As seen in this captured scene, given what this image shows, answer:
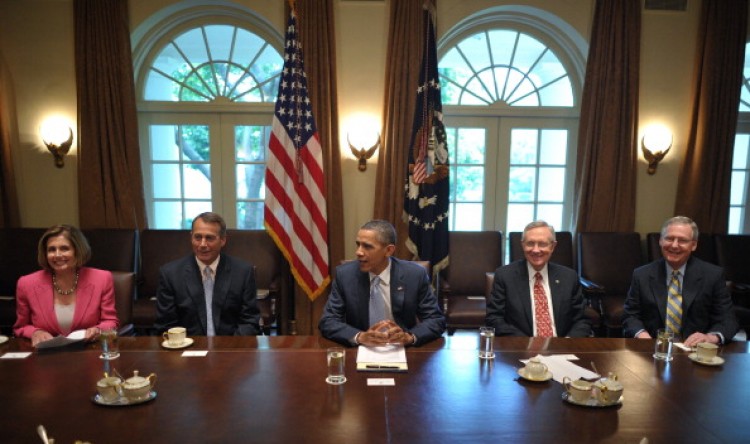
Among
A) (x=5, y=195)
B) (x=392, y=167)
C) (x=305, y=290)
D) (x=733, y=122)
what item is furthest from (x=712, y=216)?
(x=5, y=195)

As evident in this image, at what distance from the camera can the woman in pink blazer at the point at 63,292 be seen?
240cm

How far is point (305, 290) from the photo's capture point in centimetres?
405

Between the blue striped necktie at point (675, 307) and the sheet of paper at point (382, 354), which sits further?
the blue striped necktie at point (675, 307)

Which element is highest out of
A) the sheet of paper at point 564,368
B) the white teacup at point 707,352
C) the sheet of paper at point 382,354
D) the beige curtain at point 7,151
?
the beige curtain at point 7,151

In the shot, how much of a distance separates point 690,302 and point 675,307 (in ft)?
0.26

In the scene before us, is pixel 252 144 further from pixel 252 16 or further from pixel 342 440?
pixel 342 440

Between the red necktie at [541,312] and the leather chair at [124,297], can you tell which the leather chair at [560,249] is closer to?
the red necktie at [541,312]

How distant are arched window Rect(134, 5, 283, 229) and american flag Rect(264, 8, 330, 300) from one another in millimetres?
712

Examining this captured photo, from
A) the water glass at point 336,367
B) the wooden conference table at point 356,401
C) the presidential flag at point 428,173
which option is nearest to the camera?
the wooden conference table at point 356,401

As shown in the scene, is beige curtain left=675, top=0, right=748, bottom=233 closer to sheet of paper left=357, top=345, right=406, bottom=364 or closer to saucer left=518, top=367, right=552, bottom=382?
saucer left=518, top=367, right=552, bottom=382

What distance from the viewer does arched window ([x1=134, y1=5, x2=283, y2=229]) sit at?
14.9 feet

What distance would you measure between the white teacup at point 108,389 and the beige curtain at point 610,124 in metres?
4.08

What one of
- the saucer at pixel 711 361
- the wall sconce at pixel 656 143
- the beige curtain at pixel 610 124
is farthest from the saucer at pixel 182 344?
the wall sconce at pixel 656 143

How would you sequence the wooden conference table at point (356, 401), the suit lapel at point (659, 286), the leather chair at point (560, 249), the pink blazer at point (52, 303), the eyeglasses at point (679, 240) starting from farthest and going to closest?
the leather chair at point (560, 249) → the suit lapel at point (659, 286) → the eyeglasses at point (679, 240) → the pink blazer at point (52, 303) → the wooden conference table at point (356, 401)
